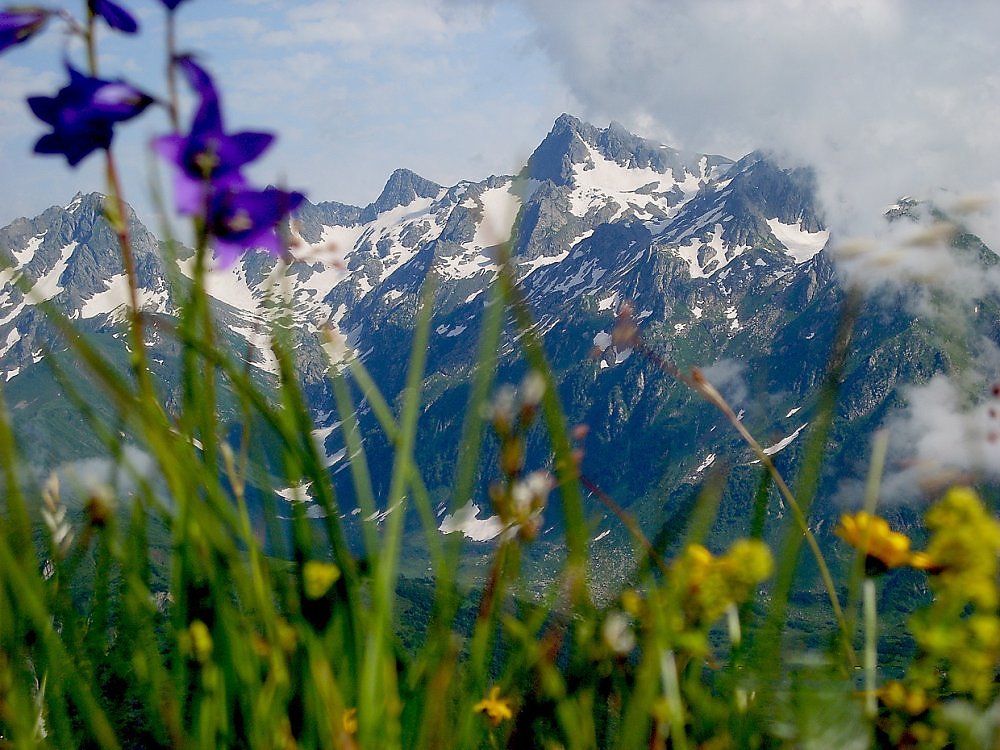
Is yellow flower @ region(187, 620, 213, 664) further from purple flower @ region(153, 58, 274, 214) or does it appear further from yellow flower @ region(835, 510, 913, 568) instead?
yellow flower @ region(835, 510, 913, 568)

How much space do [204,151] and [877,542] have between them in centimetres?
147

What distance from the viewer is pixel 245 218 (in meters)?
1.64

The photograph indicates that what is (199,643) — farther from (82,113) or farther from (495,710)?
(82,113)

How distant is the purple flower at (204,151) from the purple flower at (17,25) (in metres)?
0.34

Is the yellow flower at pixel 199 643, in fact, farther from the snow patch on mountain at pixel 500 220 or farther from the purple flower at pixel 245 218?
the snow patch on mountain at pixel 500 220

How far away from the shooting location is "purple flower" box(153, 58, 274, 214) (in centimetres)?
160

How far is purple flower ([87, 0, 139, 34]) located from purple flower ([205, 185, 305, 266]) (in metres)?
0.44

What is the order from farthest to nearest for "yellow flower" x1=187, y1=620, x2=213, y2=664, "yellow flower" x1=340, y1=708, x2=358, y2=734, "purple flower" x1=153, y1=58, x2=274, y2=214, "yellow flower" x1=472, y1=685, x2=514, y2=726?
"yellow flower" x1=472, y1=685, x2=514, y2=726
"yellow flower" x1=340, y1=708, x2=358, y2=734
"yellow flower" x1=187, y1=620, x2=213, y2=664
"purple flower" x1=153, y1=58, x2=274, y2=214

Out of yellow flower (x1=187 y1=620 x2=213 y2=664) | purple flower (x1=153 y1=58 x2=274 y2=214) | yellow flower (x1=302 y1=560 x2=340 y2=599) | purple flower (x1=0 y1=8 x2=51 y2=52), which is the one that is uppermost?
purple flower (x1=0 y1=8 x2=51 y2=52)

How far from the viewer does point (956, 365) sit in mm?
2047

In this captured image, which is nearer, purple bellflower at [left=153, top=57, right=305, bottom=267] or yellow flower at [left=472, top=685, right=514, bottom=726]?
purple bellflower at [left=153, top=57, right=305, bottom=267]

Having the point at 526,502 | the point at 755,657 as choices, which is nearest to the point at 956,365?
the point at 755,657

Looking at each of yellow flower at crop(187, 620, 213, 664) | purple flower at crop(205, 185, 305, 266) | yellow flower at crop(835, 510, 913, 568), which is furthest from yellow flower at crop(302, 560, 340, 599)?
yellow flower at crop(835, 510, 913, 568)

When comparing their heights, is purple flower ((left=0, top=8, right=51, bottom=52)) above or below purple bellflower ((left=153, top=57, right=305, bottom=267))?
above
